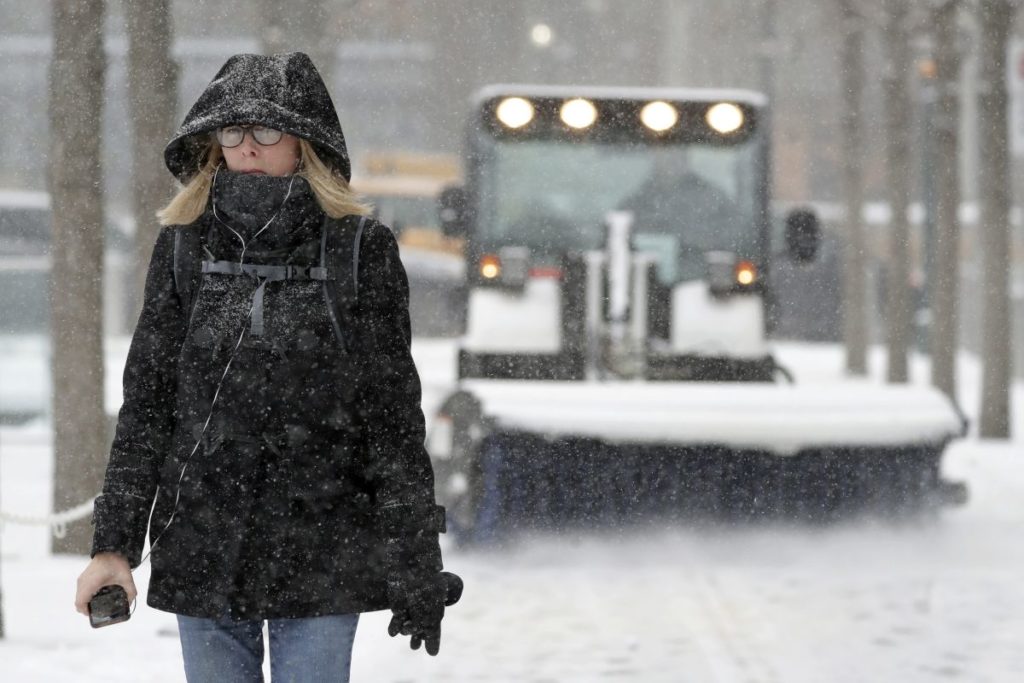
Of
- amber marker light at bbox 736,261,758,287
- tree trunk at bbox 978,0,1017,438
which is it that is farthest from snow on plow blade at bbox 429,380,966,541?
tree trunk at bbox 978,0,1017,438

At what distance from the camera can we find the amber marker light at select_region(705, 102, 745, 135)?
10297 mm

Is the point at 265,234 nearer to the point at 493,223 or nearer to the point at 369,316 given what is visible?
the point at 369,316

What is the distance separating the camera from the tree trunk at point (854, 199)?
19.4m

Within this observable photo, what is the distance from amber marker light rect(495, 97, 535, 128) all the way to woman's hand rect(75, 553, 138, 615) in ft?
23.2

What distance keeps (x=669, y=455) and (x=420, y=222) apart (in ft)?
69.7

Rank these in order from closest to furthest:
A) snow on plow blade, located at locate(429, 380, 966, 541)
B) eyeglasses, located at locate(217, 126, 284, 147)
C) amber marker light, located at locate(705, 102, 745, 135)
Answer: eyeglasses, located at locate(217, 126, 284, 147)
snow on plow blade, located at locate(429, 380, 966, 541)
amber marker light, located at locate(705, 102, 745, 135)

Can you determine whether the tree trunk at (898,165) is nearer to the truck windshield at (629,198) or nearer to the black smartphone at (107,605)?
the truck windshield at (629,198)

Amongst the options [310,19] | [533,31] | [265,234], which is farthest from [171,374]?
[533,31]

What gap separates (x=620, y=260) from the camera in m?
9.73

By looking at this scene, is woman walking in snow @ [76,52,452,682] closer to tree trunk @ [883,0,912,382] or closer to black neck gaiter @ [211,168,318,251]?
black neck gaiter @ [211,168,318,251]

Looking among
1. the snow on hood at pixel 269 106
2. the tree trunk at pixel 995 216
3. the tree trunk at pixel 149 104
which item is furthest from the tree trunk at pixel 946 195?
the snow on hood at pixel 269 106

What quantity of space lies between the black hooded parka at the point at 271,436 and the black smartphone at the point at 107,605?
61mm

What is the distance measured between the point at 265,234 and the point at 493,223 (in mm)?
7077

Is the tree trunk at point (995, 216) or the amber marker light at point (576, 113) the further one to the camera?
the tree trunk at point (995, 216)
